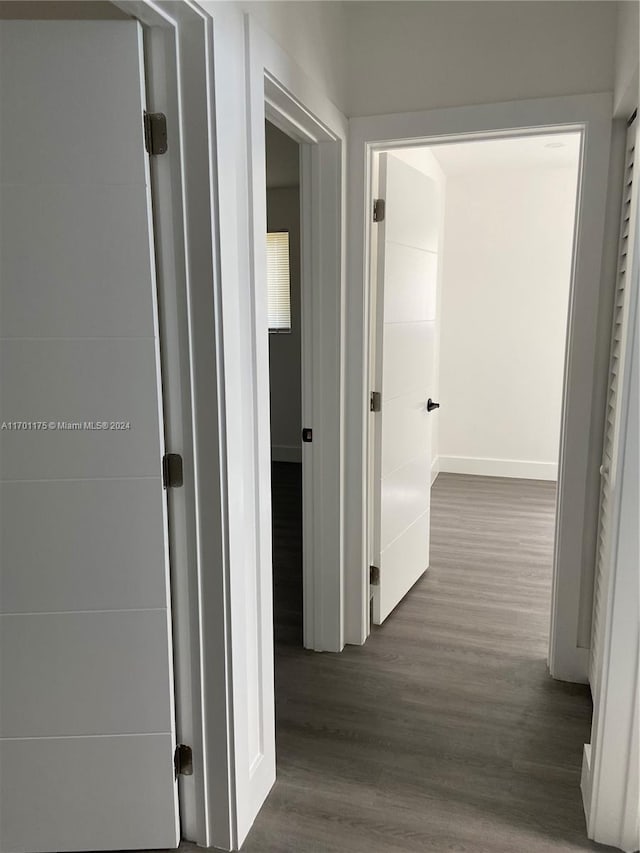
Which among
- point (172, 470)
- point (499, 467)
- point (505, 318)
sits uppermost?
point (505, 318)

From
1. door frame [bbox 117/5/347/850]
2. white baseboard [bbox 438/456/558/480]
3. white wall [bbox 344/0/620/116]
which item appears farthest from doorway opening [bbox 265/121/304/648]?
door frame [bbox 117/5/347/850]

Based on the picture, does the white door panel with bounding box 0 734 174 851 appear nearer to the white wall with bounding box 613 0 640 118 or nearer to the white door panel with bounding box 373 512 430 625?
the white door panel with bounding box 373 512 430 625

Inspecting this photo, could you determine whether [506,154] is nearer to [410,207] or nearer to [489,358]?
[489,358]

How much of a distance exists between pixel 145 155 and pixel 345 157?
127 cm

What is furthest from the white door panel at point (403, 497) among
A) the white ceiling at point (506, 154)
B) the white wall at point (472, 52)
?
the white ceiling at point (506, 154)

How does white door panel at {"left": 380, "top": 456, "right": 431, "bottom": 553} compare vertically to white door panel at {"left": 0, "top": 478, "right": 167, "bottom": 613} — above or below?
below

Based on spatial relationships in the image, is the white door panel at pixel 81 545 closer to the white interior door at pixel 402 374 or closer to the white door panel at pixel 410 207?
the white interior door at pixel 402 374

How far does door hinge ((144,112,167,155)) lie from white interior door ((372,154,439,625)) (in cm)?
142

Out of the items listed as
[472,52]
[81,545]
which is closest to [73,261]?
[81,545]

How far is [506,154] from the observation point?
16.0ft

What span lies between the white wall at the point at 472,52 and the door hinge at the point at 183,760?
7.82 ft

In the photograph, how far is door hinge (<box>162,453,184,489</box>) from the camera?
168 cm

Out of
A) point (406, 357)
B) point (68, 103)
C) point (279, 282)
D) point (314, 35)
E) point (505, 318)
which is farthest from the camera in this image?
point (279, 282)

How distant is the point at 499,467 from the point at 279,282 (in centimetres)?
270
